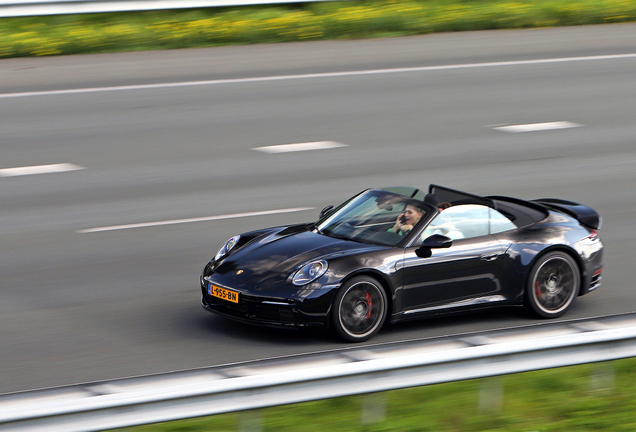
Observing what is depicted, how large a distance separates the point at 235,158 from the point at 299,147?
3.57 ft

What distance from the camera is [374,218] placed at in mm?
8219

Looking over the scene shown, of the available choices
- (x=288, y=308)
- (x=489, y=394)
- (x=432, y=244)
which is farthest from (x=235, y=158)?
(x=489, y=394)

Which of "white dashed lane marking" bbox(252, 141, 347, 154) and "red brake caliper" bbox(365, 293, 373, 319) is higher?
"white dashed lane marking" bbox(252, 141, 347, 154)

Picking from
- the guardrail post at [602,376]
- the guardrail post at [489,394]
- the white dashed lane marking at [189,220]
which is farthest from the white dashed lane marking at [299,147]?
the guardrail post at [489,394]

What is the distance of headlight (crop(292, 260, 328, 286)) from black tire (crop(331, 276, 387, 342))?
0.71 feet

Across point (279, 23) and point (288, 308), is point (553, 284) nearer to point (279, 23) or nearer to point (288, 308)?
point (288, 308)

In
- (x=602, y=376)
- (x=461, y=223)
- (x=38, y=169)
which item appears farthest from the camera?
(x=38, y=169)

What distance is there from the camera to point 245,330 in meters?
7.84

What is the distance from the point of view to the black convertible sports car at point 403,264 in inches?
292

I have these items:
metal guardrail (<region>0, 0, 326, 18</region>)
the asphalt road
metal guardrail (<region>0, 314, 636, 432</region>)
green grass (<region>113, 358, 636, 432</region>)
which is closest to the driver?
the asphalt road

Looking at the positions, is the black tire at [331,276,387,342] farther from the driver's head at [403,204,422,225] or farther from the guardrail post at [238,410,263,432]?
the guardrail post at [238,410,263,432]

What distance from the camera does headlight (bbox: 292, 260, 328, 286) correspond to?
7.38m

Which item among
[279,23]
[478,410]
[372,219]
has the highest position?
[279,23]

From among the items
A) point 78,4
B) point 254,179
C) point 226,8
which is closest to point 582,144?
point 254,179
